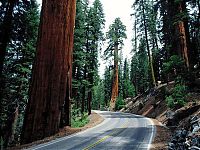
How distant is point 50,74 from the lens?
13.3 metres

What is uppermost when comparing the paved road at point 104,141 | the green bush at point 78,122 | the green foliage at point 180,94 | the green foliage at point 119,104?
the green foliage at point 180,94

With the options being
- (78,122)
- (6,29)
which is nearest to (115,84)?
(78,122)

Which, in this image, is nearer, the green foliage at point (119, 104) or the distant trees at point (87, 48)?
the distant trees at point (87, 48)

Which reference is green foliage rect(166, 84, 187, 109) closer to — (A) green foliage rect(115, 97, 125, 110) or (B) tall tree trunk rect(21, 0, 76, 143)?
(B) tall tree trunk rect(21, 0, 76, 143)

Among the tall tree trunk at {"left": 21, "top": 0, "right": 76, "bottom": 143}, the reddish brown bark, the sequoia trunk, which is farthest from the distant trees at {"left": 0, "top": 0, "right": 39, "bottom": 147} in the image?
the sequoia trunk

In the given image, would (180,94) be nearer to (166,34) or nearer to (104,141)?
(104,141)

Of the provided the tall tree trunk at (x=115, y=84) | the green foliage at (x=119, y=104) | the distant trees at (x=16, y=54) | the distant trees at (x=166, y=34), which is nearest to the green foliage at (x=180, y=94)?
the distant trees at (x=166, y=34)

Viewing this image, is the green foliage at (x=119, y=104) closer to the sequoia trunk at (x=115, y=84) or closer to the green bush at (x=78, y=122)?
the sequoia trunk at (x=115, y=84)

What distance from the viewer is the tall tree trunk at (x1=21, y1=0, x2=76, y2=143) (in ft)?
41.3

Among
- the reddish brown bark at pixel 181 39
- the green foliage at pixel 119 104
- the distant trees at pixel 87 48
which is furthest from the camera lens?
the green foliage at pixel 119 104

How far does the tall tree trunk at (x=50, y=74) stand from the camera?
41.3ft

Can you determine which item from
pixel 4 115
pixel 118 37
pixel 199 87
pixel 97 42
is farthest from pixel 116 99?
pixel 199 87

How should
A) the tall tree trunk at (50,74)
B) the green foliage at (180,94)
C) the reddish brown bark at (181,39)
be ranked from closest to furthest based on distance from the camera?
the tall tree trunk at (50,74), the green foliage at (180,94), the reddish brown bark at (181,39)

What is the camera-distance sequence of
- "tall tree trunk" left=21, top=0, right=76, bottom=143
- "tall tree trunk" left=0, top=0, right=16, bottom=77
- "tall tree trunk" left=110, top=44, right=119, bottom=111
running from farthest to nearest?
1. "tall tree trunk" left=110, top=44, right=119, bottom=111
2. "tall tree trunk" left=0, top=0, right=16, bottom=77
3. "tall tree trunk" left=21, top=0, right=76, bottom=143
